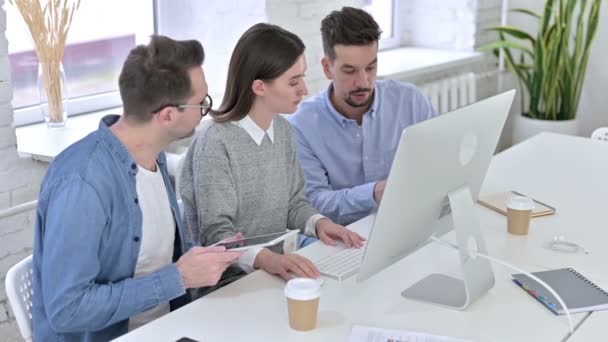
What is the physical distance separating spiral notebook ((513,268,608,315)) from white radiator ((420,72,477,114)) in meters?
2.41

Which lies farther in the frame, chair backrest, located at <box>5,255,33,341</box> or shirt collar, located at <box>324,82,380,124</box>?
shirt collar, located at <box>324,82,380,124</box>

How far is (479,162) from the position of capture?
1.90m

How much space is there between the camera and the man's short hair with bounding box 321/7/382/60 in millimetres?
2654

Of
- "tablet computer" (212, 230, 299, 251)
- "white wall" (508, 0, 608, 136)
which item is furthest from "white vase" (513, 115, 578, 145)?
"tablet computer" (212, 230, 299, 251)

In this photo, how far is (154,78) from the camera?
6.11 feet

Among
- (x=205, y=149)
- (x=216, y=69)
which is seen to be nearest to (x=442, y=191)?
(x=205, y=149)

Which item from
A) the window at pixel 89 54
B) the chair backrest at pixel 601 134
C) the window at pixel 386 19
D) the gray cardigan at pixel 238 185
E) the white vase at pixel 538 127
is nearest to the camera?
the gray cardigan at pixel 238 185

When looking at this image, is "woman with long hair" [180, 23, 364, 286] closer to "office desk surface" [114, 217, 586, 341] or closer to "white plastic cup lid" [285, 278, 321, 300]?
"office desk surface" [114, 217, 586, 341]

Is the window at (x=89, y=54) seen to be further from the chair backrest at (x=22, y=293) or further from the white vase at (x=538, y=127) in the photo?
the white vase at (x=538, y=127)

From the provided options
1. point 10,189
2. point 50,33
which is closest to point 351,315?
point 10,189

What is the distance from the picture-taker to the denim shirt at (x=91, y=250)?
1716 millimetres

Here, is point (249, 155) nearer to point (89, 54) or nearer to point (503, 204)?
point (503, 204)

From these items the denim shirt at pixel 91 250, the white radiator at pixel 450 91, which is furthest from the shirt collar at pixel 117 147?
the white radiator at pixel 450 91

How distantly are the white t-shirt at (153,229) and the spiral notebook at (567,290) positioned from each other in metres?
0.83
